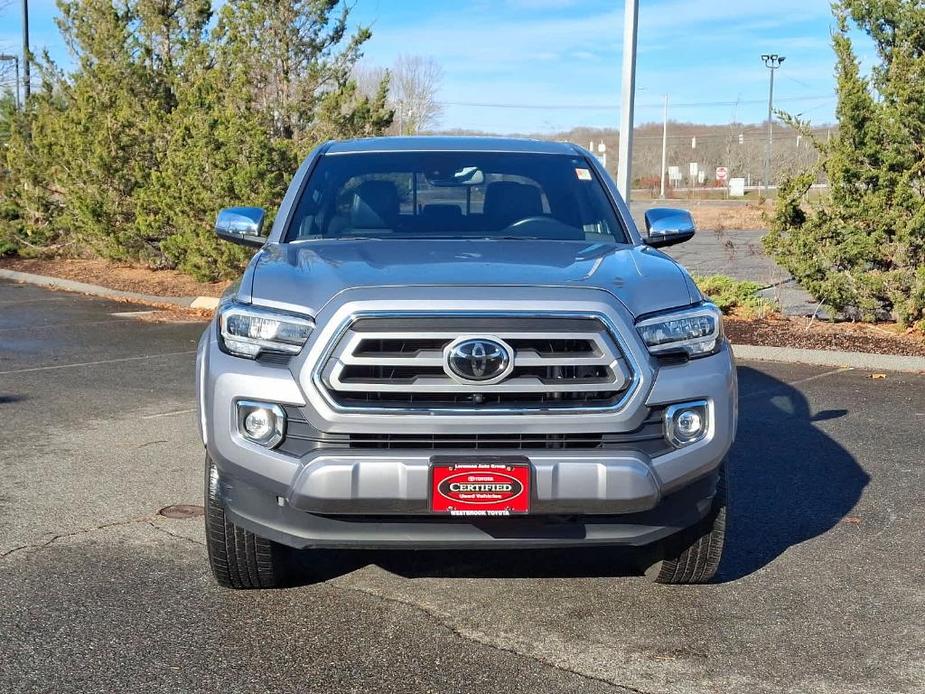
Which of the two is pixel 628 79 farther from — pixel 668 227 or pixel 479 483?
pixel 479 483

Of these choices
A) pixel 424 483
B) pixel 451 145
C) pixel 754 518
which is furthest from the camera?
pixel 451 145

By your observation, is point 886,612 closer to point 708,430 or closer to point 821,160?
point 708,430

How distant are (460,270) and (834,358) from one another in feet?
24.0

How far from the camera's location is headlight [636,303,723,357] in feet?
13.3

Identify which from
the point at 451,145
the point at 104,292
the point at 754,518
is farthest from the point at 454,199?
the point at 104,292

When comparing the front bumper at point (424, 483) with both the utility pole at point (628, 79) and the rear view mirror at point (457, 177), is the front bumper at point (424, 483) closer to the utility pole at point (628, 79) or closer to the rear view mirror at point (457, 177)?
the rear view mirror at point (457, 177)

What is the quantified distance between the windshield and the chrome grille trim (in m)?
1.24

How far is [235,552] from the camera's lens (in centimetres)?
440

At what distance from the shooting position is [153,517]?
18.5ft

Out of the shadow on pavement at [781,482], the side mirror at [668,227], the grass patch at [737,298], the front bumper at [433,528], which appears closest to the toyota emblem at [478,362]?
the front bumper at [433,528]

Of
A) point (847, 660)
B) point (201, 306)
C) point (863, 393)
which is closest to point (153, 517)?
point (847, 660)

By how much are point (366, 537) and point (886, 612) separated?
2029 mm

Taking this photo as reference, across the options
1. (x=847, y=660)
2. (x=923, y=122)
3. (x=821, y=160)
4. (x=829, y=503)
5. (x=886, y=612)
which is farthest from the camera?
(x=821, y=160)

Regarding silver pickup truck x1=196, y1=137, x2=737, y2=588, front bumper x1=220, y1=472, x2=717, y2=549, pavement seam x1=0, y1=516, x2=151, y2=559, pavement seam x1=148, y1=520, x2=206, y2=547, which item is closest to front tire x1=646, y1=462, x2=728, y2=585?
silver pickup truck x1=196, y1=137, x2=737, y2=588
